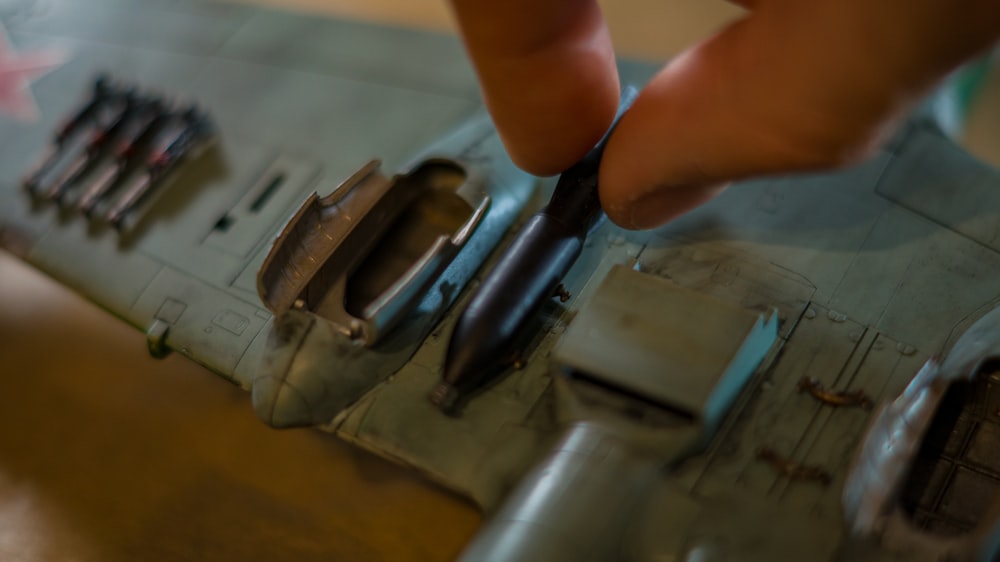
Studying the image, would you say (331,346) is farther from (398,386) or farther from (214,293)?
(214,293)

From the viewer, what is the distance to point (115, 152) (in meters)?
2.59

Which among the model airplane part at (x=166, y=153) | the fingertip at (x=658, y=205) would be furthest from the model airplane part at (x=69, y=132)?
the fingertip at (x=658, y=205)

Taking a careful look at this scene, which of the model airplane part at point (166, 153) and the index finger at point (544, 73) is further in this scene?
the model airplane part at point (166, 153)

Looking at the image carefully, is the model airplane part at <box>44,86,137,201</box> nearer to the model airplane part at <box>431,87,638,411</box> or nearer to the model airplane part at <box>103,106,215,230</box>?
the model airplane part at <box>103,106,215,230</box>

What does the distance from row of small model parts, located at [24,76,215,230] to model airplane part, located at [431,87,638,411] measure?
4.05 ft

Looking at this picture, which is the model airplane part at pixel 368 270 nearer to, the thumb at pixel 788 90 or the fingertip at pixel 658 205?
the fingertip at pixel 658 205

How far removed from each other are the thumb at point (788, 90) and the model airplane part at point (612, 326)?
1.01 ft

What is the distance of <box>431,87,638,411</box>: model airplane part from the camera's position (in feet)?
5.58

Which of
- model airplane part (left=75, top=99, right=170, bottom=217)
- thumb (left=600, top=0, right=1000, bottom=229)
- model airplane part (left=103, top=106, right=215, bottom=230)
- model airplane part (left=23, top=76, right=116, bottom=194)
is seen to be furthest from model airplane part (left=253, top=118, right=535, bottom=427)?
model airplane part (left=23, top=76, right=116, bottom=194)

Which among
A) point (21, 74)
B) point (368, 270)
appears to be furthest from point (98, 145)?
point (368, 270)

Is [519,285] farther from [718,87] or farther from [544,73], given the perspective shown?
[718,87]

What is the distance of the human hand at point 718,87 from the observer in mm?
1023

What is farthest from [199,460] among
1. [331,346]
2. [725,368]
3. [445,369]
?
[725,368]

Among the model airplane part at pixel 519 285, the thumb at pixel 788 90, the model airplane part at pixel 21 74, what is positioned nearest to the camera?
the thumb at pixel 788 90
